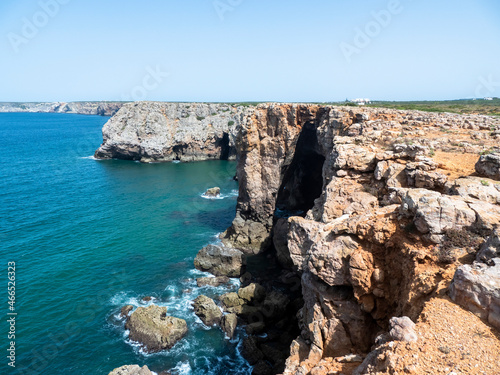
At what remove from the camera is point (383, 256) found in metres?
13.2

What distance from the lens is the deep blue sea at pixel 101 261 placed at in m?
24.9

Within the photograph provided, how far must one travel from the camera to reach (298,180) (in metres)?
53.4

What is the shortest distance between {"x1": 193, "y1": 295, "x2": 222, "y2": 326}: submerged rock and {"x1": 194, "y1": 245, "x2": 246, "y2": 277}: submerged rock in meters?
6.41

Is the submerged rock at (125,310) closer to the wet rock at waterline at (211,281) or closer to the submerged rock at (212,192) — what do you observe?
the wet rock at waterline at (211,281)

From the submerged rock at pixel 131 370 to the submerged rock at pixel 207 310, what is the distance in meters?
7.62

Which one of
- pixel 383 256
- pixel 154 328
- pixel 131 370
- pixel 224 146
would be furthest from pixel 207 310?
pixel 224 146

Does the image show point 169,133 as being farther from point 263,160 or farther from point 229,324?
point 229,324

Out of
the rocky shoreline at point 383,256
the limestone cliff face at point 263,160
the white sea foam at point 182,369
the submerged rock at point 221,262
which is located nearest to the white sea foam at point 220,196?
the limestone cliff face at point 263,160

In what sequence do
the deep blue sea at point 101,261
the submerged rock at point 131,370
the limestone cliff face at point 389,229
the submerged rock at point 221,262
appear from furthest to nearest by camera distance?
the submerged rock at point 221,262
the deep blue sea at point 101,261
the submerged rock at point 131,370
the limestone cliff face at point 389,229

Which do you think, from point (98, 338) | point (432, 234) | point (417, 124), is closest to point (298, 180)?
point (417, 124)

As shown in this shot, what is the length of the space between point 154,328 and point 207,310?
5186 millimetres

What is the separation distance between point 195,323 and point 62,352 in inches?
438

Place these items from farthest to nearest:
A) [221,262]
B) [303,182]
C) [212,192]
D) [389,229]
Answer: [212,192] → [303,182] → [221,262] → [389,229]

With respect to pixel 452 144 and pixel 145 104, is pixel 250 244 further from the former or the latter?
pixel 145 104
